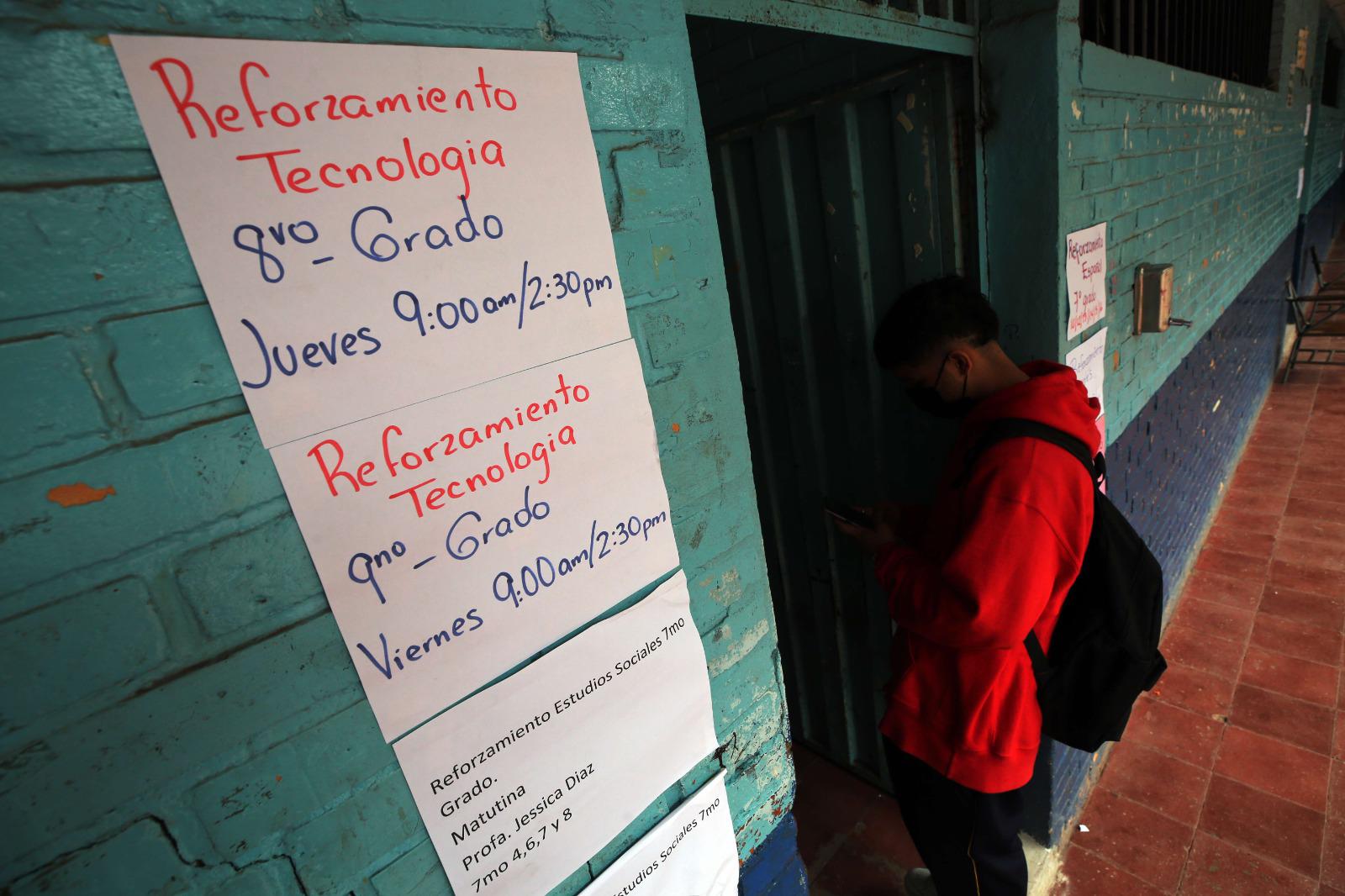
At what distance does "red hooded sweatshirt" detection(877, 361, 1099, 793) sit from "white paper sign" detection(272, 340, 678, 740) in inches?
35.5

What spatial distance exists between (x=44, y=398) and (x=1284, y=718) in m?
4.29

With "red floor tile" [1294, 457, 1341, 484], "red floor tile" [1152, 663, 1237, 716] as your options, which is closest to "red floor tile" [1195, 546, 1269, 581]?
"red floor tile" [1152, 663, 1237, 716]

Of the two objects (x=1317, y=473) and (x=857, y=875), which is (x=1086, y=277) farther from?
(x=1317, y=473)

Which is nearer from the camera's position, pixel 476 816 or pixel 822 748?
pixel 476 816

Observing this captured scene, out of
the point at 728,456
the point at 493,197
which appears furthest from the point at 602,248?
the point at 728,456

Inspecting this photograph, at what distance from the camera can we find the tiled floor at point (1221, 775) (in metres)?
2.30

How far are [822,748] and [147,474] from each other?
121 inches

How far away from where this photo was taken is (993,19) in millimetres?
1724

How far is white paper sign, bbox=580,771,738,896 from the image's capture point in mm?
1073

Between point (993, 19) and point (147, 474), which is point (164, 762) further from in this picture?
point (993, 19)

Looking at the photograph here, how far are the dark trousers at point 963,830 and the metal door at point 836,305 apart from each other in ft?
1.94

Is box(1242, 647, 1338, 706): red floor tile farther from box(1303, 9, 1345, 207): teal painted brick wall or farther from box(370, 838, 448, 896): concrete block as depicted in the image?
box(1303, 9, 1345, 207): teal painted brick wall

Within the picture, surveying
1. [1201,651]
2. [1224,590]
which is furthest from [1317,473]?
[1201,651]

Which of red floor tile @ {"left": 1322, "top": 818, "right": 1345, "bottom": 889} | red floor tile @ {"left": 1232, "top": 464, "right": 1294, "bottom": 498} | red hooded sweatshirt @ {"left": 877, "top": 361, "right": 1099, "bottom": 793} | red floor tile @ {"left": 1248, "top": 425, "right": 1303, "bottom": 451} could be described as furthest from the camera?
red floor tile @ {"left": 1248, "top": 425, "right": 1303, "bottom": 451}
